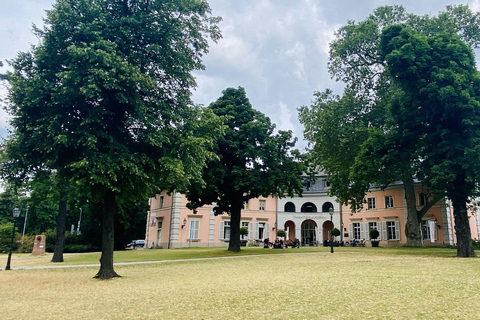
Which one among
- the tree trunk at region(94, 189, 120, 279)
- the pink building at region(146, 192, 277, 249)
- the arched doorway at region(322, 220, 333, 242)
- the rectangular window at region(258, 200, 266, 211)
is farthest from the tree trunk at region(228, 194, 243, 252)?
the arched doorway at region(322, 220, 333, 242)

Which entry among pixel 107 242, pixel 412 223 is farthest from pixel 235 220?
pixel 412 223

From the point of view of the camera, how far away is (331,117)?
25688 mm

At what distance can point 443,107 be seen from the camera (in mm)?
16766

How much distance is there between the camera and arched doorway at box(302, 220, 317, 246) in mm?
46562

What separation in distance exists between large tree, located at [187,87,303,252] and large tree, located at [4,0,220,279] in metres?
8.18

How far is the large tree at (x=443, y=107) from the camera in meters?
16.1

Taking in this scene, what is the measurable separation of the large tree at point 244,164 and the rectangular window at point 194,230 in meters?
15.6

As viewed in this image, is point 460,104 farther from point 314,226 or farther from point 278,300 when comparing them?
point 314,226

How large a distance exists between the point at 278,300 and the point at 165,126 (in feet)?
25.0

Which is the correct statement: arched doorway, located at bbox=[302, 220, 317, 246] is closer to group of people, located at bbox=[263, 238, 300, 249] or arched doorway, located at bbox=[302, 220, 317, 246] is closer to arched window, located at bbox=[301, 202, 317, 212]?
arched window, located at bbox=[301, 202, 317, 212]

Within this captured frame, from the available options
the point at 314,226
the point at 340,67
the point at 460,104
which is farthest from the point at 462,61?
the point at 314,226

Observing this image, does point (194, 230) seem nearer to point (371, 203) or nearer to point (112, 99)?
point (371, 203)

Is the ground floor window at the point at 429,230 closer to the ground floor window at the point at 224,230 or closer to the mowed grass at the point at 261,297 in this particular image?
the ground floor window at the point at 224,230

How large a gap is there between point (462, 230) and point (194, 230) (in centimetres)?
2842
